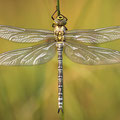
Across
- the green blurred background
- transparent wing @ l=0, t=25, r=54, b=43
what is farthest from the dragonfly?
the green blurred background

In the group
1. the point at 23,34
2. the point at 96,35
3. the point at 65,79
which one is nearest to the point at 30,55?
the point at 23,34

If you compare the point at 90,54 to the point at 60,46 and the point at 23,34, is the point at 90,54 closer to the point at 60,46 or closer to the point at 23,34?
the point at 60,46

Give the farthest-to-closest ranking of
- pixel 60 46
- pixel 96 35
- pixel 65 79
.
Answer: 1. pixel 65 79
2. pixel 60 46
3. pixel 96 35

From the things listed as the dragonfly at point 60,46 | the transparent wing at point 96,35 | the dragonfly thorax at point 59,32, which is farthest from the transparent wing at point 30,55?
the transparent wing at point 96,35

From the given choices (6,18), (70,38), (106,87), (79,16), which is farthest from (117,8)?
(6,18)

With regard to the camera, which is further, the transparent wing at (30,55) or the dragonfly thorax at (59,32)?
the dragonfly thorax at (59,32)

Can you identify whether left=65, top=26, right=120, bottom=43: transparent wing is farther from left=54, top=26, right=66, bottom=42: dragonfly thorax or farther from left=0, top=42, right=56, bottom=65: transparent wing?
left=0, top=42, right=56, bottom=65: transparent wing

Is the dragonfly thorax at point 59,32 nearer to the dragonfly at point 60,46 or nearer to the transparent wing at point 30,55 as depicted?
the dragonfly at point 60,46

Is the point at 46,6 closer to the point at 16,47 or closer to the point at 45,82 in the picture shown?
the point at 16,47
